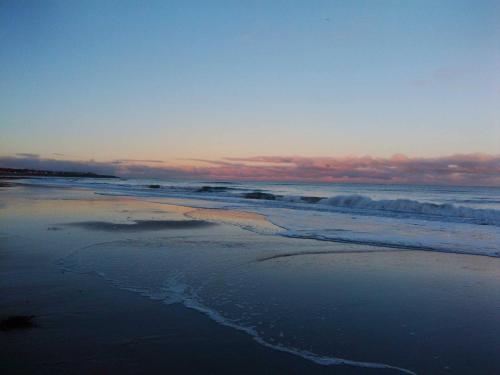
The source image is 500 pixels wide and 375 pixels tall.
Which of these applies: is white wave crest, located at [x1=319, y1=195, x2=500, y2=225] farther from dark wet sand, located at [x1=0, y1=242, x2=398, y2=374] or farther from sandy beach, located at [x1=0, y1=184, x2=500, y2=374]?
dark wet sand, located at [x1=0, y1=242, x2=398, y2=374]

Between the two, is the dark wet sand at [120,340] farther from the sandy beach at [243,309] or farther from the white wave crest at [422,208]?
the white wave crest at [422,208]

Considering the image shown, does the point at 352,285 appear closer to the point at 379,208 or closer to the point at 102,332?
the point at 102,332

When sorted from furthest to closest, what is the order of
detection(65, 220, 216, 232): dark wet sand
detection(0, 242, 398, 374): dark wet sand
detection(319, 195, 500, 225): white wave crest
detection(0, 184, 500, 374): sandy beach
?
detection(319, 195, 500, 225): white wave crest
detection(65, 220, 216, 232): dark wet sand
detection(0, 184, 500, 374): sandy beach
detection(0, 242, 398, 374): dark wet sand

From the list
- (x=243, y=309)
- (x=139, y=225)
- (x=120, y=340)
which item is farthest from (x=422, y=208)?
(x=120, y=340)

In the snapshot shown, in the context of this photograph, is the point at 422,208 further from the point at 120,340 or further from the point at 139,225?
the point at 120,340

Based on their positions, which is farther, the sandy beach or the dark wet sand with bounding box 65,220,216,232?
the dark wet sand with bounding box 65,220,216,232

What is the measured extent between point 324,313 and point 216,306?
1392 mm

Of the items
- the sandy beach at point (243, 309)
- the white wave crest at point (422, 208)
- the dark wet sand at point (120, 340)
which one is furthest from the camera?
the white wave crest at point (422, 208)

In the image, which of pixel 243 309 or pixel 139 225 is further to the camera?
pixel 139 225

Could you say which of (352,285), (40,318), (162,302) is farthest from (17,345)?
(352,285)

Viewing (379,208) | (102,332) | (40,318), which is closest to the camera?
(102,332)

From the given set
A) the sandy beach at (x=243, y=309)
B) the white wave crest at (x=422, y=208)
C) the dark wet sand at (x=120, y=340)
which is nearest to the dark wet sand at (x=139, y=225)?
the sandy beach at (x=243, y=309)

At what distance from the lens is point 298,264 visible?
8.20 metres

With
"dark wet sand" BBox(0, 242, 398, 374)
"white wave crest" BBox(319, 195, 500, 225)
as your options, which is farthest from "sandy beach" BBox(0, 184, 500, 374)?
"white wave crest" BBox(319, 195, 500, 225)
